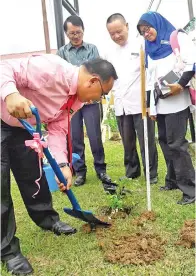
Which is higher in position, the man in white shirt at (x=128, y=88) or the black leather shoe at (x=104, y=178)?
the man in white shirt at (x=128, y=88)

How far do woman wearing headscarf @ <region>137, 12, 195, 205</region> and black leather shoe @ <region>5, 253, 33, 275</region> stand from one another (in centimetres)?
151

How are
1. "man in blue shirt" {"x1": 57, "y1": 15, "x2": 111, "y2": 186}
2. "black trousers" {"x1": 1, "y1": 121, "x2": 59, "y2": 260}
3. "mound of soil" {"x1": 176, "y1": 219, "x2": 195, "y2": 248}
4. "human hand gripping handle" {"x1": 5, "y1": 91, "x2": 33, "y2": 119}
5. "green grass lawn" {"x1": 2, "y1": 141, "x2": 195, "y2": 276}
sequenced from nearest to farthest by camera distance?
1. "human hand gripping handle" {"x1": 5, "y1": 91, "x2": 33, "y2": 119}
2. "green grass lawn" {"x1": 2, "y1": 141, "x2": 195, "y2": 276}
3. "black trousers" {"x1": 1, "y1": 121, "x2": 59, "y2": 260}
4. "mound of soil" {"x1": 176, "y1": 219, "x2": 195, "y2": 248}
5. "man in blue shirt" {"x1": 57, "y1": 15, "x2": 111, "y2": 186}

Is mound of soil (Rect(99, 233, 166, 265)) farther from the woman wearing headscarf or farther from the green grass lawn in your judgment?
the woman wearing headscarf

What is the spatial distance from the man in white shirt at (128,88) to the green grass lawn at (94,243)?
55 centimetres

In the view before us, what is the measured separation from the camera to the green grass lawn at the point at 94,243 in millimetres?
2162

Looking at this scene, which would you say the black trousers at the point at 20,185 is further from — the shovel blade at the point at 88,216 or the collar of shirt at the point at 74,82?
the collar of shirt at the point at 74,82

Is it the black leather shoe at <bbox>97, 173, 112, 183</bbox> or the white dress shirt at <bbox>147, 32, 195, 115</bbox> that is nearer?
the white dress shirt at <bbox>147, 32, 195, 115</bbox>

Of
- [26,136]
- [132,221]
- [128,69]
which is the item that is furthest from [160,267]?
[128,69]

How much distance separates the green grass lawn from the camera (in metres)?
2.16

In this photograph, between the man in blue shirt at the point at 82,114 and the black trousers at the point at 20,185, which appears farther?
the man in blue shirt at the point at 82,114

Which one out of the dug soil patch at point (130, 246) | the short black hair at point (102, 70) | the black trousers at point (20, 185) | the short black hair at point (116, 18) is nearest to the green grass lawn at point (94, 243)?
the dug soil patch at point (130, 246)

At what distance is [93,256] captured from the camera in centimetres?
236

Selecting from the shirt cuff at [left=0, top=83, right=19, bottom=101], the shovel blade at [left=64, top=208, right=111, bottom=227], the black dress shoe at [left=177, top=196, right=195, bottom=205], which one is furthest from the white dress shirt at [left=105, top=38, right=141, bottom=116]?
the shirt cuff at [left=0, top=83, right=19, bottom=101]

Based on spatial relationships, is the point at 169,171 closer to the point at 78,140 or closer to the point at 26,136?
the point at 78,140
